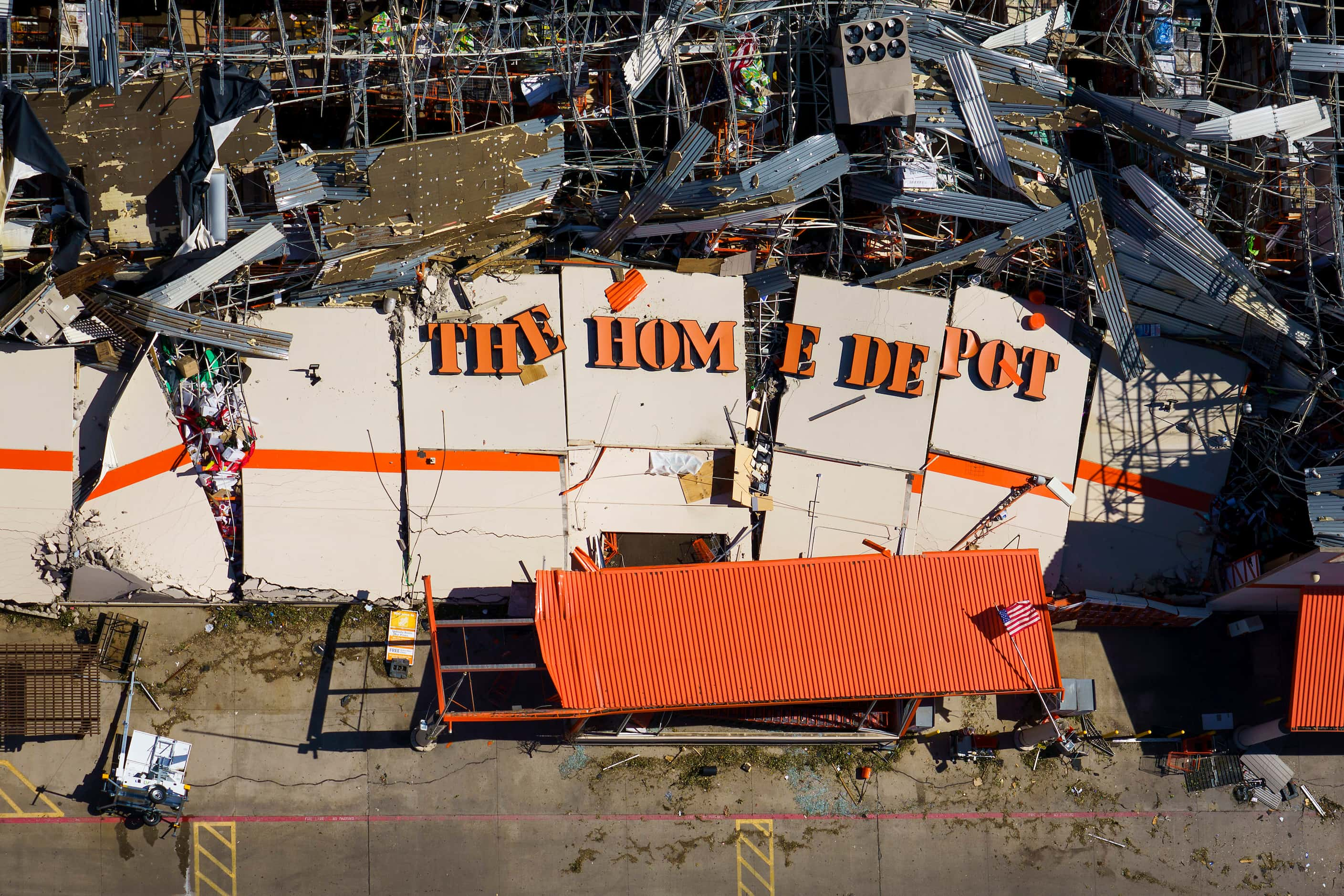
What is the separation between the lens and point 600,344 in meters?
25.7

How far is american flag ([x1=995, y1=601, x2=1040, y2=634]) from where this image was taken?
79.7ft

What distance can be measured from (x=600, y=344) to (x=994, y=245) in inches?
359

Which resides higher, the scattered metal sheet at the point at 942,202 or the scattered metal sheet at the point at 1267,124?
the scattered metal sheet at the point at 1267,124

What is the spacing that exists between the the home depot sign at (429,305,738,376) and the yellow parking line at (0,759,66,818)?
1254 centimetres

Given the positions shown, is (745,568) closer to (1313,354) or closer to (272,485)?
(272,485)

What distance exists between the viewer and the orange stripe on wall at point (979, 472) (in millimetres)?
26484

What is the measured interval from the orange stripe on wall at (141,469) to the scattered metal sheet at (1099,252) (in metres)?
20.4

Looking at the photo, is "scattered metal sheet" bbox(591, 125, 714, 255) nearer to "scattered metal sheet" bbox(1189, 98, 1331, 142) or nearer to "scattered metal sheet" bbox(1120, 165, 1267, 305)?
"scattered metal sheet" bbox(1120, 165, 1267, 305)

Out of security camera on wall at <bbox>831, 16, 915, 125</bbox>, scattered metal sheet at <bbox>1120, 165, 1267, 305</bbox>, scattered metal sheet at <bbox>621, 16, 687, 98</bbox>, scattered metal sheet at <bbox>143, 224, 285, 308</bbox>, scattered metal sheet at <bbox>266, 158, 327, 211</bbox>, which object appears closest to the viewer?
scattered metal sheet at <bbox>143, 224, 285, 308</bbox>

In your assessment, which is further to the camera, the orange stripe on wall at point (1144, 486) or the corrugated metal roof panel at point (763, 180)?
the orange stripe on wall at point (1144, 486)

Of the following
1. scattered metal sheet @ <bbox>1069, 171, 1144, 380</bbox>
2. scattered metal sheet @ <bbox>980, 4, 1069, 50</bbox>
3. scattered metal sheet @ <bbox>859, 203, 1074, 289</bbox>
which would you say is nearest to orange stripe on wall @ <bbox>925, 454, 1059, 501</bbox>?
scattered metal sheet @ <bbox>1069, 171, 1144, 380</bbox>

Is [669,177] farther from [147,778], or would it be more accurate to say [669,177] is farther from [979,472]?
[147,778]

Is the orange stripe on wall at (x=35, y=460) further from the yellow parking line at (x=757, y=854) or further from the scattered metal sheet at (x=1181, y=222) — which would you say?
the scattered metal sheet at (x=1181, y=222)

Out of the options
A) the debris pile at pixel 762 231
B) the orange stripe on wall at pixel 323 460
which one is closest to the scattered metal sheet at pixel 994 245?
the debris pile at pixel 762 231
